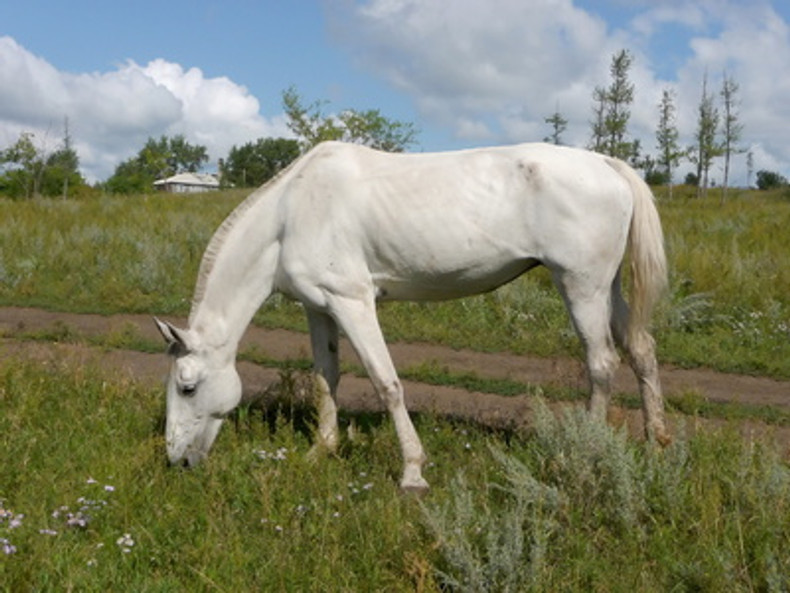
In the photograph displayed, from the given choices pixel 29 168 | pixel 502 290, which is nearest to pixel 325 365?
pixel 502 290

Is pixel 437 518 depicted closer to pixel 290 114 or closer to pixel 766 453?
pixel 766 453

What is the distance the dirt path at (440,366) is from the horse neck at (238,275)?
68.2 inches

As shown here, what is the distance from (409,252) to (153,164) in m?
47.3

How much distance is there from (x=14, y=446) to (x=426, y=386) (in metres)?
3.84

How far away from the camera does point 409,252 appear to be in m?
4.55

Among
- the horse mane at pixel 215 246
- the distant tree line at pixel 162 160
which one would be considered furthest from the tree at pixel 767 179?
the horse mane at pixel 215 246

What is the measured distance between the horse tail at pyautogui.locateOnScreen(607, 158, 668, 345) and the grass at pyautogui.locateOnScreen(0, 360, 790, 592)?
991mm

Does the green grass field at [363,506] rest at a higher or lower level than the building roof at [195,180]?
lower

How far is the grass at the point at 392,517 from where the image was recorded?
3006 millimetres

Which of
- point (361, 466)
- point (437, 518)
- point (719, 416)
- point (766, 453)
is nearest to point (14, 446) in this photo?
point (361, 466)

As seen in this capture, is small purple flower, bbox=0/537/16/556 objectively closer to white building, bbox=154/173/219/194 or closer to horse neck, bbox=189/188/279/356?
horse neck, bbox=189/188/279/356

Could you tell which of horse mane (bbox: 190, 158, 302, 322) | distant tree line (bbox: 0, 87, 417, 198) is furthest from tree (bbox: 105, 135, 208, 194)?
horse mane (bbox: 190, 158, 302, 322)

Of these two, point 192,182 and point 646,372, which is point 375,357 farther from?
point 192,182

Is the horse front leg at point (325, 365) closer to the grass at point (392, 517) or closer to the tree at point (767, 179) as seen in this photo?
the grass at point (392, 517)
